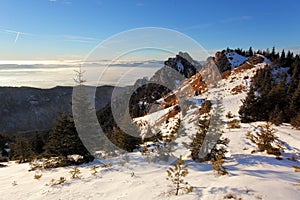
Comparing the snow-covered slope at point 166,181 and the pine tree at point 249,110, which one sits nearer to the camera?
the snow-covered slope at point 166,181

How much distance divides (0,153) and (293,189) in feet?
292

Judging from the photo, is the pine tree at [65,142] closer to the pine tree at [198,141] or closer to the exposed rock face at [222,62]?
the pine tree at [198,141]

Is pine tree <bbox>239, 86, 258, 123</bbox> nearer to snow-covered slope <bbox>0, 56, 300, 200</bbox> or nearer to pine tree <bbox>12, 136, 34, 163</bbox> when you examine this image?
snow-covered slope <bbox>0, 56, 300, 200</bbox>

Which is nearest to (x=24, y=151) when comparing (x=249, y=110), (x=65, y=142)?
(x=65, y=142)

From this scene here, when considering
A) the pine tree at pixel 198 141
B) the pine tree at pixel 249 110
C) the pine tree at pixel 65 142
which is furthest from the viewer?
the pine tree at pixel 249 110

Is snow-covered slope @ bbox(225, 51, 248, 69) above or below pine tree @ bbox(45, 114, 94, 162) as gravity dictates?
above

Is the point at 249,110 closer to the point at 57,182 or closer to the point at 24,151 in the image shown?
the point at 57,182

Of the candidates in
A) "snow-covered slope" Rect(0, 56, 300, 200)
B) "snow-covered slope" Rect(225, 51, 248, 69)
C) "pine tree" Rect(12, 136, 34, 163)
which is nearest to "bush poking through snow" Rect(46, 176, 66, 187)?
"snow-covered slope" Rect(0, 56, 300, 200)

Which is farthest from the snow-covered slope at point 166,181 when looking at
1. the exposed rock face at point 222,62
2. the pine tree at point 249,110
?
the exposed rock face at point 222,62

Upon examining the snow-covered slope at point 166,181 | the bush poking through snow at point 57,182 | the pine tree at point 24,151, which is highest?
the snow-covered slope at point 166,181

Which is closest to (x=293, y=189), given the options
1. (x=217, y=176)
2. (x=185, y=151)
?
(x=217, y=176)

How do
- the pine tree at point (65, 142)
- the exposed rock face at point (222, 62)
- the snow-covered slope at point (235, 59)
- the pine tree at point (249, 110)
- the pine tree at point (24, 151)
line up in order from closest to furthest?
the pine tree at point (65, 142)
the pine tree at point (24, 151)
the pine tree at point (249, 110)
the exposed rock face at point (222, 62)
the snow-covered slope at point (235, 59)

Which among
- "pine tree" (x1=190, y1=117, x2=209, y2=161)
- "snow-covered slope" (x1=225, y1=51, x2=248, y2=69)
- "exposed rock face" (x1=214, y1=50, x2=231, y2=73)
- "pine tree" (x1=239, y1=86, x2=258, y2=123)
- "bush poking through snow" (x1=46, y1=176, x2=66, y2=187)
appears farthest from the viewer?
"snow-covered slope" (x1=225, y1=51, x2=248, y2=69)

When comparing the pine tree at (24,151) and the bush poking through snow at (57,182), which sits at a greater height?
the bush poking through snow at (57,182)
